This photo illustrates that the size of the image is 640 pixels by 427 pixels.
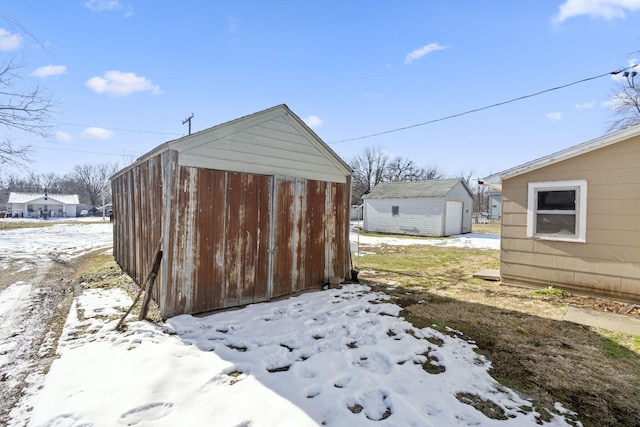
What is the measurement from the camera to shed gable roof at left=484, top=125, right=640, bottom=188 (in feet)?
17.4

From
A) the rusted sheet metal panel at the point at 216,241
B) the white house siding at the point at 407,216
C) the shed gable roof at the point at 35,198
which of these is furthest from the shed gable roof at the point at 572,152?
the shed gable roof at the point at 35,198

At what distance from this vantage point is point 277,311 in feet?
15.2

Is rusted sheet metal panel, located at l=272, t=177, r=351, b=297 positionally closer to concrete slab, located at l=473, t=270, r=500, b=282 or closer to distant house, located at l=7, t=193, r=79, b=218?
concrete slab, located at l=473, t=270, r=500, b=282

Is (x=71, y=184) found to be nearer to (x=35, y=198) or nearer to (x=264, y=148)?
(x=35, y=198)

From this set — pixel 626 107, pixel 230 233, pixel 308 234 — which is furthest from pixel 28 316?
pixel 626 107

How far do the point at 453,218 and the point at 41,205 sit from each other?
60433mm

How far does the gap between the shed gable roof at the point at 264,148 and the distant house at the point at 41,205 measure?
2241 inches

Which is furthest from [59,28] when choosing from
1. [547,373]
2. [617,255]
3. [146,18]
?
[617,255]

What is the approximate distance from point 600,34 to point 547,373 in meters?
8.59

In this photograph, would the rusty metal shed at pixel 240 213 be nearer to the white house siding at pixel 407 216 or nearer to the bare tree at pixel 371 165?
the white house siding at pixel 407 216

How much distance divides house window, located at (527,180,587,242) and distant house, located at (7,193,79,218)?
6010 centimetres

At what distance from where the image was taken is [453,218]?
63.0 ft

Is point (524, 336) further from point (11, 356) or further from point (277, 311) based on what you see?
point (11, 356)

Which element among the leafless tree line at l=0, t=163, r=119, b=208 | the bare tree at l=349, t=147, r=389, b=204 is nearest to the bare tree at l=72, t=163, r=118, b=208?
the leafless tree line at l=0, t=163, r=119, b=208
